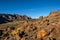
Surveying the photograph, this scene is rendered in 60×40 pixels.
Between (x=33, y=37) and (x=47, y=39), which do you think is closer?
(x=47, y=39)

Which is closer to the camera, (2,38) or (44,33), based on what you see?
(44,33)

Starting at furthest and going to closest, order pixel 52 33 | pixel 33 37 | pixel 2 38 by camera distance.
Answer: pixel 2 38, pixel 33 37, pixel 52 33

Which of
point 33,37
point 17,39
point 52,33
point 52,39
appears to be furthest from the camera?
point 17,39

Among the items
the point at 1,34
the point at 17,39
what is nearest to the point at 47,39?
the point at 17,39

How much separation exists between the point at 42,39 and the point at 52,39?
5041mm

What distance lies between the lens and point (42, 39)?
4644 centimetres

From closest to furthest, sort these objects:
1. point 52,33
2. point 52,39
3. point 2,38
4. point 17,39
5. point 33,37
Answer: point 52,39
point 52,33
point 33,37
point 17,39
point 2,38

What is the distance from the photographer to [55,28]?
4838 cm

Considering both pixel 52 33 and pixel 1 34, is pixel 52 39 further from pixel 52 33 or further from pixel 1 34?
pixel 1 34

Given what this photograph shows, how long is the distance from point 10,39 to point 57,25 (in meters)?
19.6

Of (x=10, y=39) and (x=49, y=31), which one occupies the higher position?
(x=49, y=31)

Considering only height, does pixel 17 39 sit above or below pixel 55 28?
below

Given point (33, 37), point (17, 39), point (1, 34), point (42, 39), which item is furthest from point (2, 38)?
point (42, 39)

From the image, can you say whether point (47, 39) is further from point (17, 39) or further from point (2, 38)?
point (2, 38)
